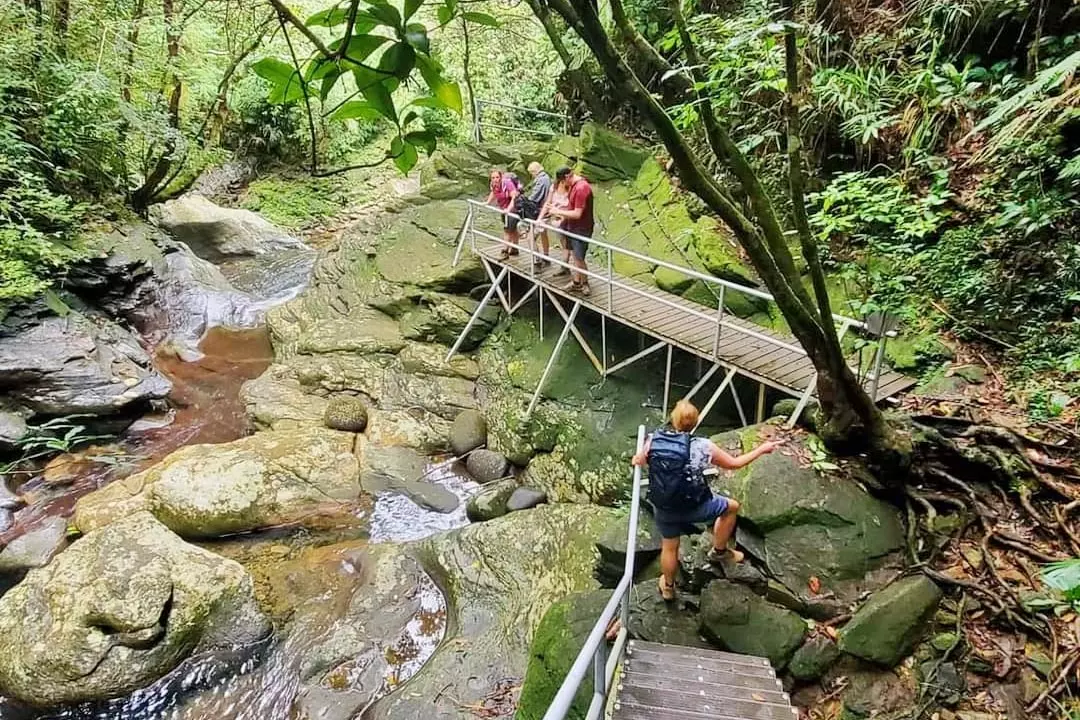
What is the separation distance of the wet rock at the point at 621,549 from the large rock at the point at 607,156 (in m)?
7.70

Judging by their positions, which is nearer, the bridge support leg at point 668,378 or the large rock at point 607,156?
the bridge support leg at point 668,378

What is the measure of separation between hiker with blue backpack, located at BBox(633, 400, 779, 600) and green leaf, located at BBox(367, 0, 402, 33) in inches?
120

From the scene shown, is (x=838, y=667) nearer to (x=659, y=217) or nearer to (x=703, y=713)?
(x=703, y=713)

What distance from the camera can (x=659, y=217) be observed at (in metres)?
9.87

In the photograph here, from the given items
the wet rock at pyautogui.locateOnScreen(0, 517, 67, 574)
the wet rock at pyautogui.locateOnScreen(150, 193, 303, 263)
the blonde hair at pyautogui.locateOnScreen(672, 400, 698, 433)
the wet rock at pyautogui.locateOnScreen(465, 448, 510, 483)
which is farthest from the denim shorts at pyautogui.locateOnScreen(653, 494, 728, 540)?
the wet rock at pyautogui.locateOnScreen(150, 193, 303, 263)

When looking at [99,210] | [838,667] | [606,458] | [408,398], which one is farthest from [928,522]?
[99,210]

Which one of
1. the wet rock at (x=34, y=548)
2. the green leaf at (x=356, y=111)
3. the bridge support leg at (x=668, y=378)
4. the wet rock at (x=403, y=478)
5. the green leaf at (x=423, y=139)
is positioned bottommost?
the wet rock at (x=34, y=548)

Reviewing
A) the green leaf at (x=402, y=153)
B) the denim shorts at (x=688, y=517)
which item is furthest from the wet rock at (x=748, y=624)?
the green leaf at (x=402, y=153)

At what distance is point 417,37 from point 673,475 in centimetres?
309

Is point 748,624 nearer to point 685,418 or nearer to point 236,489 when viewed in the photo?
point 685,418

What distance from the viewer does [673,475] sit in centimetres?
380

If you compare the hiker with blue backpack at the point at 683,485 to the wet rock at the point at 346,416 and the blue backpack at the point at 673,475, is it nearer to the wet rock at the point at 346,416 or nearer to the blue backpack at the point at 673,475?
the blue backpack at the point at 673,475

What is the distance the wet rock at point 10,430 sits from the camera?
809 cm

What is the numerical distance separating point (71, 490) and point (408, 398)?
4.51m
